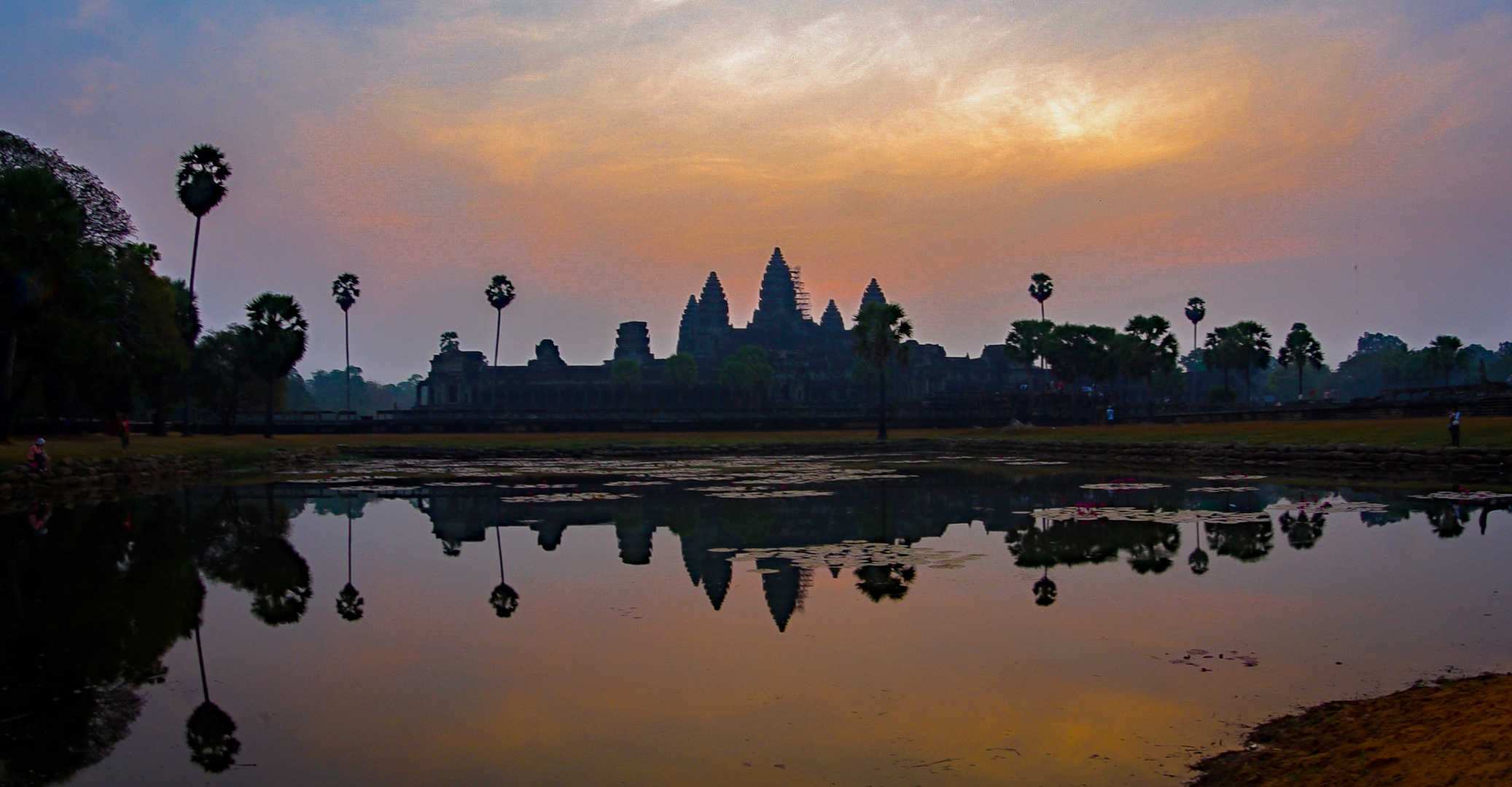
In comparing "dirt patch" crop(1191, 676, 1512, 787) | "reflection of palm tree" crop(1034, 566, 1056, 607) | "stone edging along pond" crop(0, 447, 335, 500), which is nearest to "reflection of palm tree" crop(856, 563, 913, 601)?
"reflection of palm tree" crop(1034, 566, 1056, 607)

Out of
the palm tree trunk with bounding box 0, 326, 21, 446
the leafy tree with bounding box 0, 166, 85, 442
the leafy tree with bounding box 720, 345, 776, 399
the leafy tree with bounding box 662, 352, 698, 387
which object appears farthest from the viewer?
the leafy tree with bounding box 662, 352, 698, 387

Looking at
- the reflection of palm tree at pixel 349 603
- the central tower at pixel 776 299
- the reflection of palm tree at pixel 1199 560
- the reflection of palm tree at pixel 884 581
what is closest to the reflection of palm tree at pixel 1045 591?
the reflection of palm tree at pixel 884 581

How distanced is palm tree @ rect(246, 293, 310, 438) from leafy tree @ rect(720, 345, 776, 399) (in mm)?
66462

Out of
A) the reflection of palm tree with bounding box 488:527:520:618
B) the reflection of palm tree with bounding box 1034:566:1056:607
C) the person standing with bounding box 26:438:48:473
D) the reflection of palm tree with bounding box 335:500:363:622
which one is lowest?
the reflection of palm tree with bounding box 335:500:363:622

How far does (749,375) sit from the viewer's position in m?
126

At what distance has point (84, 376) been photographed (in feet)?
138

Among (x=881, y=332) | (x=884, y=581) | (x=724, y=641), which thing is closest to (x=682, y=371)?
(x=881, y=332)

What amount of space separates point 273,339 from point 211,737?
58772mm

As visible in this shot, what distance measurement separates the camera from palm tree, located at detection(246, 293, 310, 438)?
61.4 metres

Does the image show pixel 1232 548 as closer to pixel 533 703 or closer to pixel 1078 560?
pixel 1078 560

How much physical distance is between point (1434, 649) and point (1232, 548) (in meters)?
6.58

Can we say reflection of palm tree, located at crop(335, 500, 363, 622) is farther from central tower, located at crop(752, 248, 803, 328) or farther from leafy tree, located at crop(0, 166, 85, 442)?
central tower, located at crop(752, 248, 803, 328)

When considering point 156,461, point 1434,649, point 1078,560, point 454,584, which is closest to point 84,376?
point 156,461

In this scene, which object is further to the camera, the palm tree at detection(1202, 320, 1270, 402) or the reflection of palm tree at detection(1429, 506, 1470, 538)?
the palm tree at detection(1202, 320, 1270, 402)
